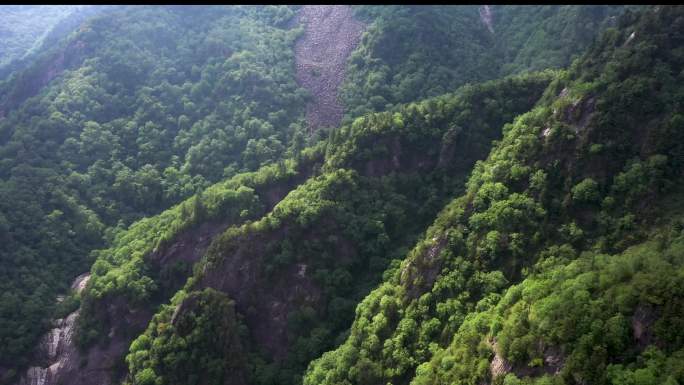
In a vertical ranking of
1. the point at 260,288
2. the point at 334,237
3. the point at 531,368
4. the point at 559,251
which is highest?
the point at 559,251

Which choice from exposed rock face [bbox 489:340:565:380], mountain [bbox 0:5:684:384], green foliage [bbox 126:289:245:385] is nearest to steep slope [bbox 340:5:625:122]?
mountain [bbox 0:5:684:384]

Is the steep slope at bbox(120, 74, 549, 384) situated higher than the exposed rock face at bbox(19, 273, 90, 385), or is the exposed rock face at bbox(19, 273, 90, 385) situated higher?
the steep slope at bbox(120, 74, 549, 384)

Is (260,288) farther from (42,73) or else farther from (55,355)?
(42,73)

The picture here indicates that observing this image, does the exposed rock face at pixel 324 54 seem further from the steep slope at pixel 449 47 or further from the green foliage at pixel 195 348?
the green foliage at pixel 195 348

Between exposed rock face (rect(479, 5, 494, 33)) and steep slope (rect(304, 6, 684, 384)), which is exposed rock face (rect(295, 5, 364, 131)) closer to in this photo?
exposed rock face (rect(479, 5, 494, 33))

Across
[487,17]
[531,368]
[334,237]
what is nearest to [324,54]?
[487,17]

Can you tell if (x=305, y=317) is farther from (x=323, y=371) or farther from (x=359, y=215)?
(x=359, y=215)

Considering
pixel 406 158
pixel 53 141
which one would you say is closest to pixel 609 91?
pixel 406 158
